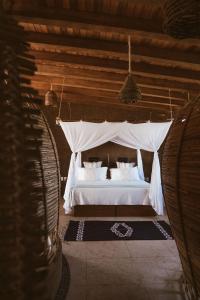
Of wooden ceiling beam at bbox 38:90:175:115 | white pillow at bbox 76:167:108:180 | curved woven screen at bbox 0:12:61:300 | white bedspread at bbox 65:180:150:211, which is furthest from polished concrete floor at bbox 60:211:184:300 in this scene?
wooden ceiling beam at bbox 38:90:175:115

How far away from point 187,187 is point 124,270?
10.3ft

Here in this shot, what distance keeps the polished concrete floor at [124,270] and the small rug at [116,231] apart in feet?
0.80

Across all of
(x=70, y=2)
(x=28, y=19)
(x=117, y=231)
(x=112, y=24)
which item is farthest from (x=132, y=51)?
(x=117, y=231)

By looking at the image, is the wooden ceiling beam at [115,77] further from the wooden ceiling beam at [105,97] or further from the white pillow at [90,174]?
the white pillow at [90,174]

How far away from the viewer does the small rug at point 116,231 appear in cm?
446

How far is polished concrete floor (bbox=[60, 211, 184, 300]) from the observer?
106 inches

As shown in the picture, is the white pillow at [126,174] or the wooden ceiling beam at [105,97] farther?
the wooden ceiling beam at [105,97]

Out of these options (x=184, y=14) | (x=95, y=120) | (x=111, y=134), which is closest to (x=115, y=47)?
(x=111, y=134)

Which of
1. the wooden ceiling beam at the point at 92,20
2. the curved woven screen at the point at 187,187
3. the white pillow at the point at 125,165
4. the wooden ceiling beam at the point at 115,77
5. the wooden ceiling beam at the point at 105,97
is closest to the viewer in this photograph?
the curved woven screen at the point at 187,187

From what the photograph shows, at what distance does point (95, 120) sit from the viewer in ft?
28.1

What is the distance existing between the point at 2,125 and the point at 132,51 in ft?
13.7

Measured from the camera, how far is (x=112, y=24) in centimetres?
327

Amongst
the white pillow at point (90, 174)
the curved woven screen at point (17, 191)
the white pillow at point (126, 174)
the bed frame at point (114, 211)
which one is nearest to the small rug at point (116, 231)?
the bed frame at point (114, 211)

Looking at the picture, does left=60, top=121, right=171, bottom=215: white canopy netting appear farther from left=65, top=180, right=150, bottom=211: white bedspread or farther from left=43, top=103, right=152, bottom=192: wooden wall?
left=43, top=103, right=152, bottom=192: wooden wall
